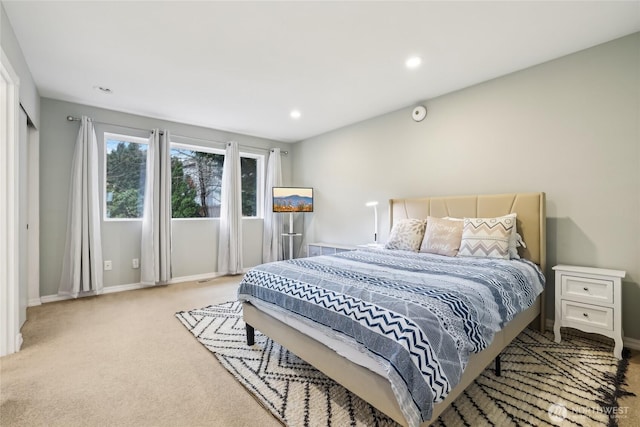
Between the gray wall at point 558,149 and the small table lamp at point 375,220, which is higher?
the gray wall at point 558,149

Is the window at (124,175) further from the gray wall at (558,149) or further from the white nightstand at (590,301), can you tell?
the white nightstand at (590,301)

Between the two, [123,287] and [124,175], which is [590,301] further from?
[124,175]

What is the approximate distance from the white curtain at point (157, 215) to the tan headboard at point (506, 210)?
345 centimetres

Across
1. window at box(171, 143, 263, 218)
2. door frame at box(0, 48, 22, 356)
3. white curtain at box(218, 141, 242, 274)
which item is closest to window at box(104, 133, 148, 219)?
window at box(171, 143, 263, 218)

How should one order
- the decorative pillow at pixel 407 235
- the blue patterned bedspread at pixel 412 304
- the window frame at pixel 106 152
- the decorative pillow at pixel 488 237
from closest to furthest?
1. the blue patterned bedspread at pixel 412 304
2. the decorative pillow at pixel 488 237
3. the decorative pillow at pixel 407 235
4. the window frame at pixel 106 152

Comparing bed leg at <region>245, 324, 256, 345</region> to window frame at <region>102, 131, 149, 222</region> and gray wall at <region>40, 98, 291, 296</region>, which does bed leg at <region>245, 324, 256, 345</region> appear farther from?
window frame at <region>102, 131, 149, 222</region>

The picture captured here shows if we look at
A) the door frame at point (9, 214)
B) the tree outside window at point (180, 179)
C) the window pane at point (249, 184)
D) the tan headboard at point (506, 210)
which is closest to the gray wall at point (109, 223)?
the tree outside window at point (180, 179)

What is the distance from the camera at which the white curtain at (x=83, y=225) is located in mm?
3555

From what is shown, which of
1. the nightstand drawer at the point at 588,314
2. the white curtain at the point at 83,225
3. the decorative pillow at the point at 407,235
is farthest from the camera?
the white curtain at the point at 83,225

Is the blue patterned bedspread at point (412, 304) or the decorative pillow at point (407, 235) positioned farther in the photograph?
the decorative pillow at point (407, 235)

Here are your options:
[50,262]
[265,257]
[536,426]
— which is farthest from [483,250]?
[50,262]

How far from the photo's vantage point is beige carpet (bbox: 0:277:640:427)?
5.11ft

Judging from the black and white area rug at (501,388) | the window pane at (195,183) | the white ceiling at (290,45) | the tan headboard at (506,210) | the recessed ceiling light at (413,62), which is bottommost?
the black and white area rug at (501,388)

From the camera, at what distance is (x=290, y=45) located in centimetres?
244
